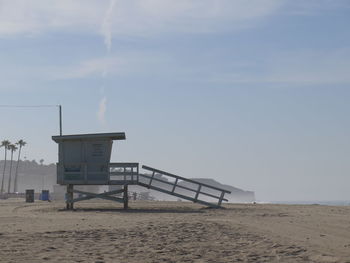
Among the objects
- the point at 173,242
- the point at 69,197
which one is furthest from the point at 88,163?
the point at 173,242

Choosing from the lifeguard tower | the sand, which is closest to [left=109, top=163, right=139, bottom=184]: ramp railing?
the lifeguard tower

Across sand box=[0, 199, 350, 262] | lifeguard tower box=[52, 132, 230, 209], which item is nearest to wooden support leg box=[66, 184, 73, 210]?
lifeguard tower box=[52, 132, 230, 209]

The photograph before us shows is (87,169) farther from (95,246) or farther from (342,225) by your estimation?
(95,246)

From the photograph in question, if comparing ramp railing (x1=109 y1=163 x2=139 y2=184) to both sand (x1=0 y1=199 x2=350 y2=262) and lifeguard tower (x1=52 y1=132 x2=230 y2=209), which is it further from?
sand (x1=0 y1=199 x2=350 y2=262)

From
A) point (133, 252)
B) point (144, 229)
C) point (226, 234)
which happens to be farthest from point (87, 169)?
point (133, 252)

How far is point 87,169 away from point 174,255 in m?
18.8

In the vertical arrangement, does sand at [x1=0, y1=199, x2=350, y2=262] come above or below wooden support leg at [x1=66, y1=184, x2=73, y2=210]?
below

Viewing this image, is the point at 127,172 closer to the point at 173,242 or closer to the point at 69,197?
the point at 69,197

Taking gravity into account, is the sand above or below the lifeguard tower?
below

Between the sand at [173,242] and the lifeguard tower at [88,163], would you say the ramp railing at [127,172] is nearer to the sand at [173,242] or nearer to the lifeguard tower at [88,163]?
the lifeguard tower at [88,163]

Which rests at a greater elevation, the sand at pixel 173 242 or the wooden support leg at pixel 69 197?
the wooden support leg at pixel 69 197

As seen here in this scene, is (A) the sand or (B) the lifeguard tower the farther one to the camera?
(B) the lifeguard tower

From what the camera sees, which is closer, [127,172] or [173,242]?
[173,242]

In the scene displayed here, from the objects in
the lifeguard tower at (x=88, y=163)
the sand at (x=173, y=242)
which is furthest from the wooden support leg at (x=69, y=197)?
the sand at (x=173, y=242)
